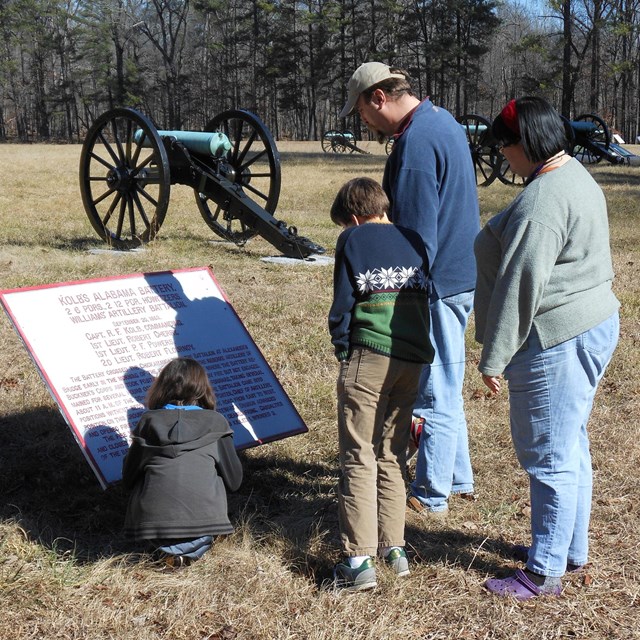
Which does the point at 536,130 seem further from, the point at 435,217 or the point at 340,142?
the point at 340,142

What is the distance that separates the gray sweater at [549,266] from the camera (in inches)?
97.0

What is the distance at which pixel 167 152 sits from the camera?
924 centimetres

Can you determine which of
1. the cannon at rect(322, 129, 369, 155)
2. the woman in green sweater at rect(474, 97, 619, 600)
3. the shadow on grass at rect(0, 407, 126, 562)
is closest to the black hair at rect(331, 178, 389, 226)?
the woman in green sweater at rect(474, 97, 619, 600)

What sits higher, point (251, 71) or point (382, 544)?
point (251, 71)

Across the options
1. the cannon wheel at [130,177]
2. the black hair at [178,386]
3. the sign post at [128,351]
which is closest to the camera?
the black hair at [178,386]

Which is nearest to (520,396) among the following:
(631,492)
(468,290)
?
(468,290)

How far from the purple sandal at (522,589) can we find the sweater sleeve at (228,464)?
1.05 m

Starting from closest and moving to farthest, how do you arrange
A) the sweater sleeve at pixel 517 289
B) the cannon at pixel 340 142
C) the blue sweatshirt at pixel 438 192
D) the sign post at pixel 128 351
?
1. the sweater sleeve at pixel 517 289
2. the blue sweatshirt at pixel 438 192
3. the sign post at pixel 128 351
4. the cannon at pixel 340 142

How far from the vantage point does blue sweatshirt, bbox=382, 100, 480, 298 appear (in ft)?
10.0

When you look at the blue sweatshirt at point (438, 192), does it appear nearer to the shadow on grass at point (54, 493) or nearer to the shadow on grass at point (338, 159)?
the shadow on grass at point (54, 493)

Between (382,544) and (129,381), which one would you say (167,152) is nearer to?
(129,381)

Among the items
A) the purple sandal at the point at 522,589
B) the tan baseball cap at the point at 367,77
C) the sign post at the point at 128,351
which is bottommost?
the purple sandal at the point at 522,589

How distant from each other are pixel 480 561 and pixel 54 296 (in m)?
2.07

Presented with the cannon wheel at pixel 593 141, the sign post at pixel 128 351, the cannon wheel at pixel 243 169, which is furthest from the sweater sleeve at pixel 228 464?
the cannon wheel at pixel 593 141
